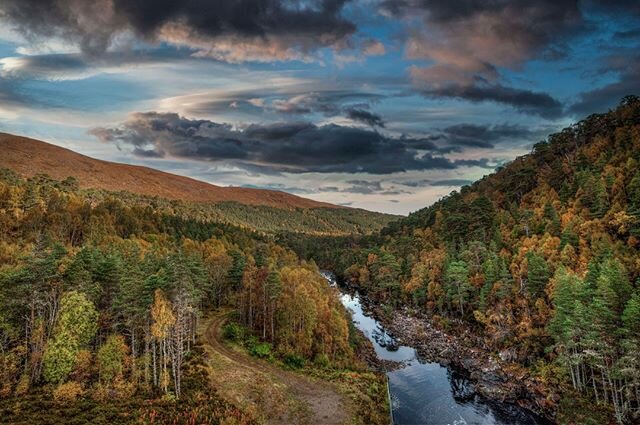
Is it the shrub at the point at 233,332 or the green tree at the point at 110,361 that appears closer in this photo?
the green tree at the point at 110,361

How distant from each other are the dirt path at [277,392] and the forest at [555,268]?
30609mm

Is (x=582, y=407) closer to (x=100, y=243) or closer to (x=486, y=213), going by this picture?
(x=486, y=213)

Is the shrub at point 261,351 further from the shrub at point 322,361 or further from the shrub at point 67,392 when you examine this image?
the shrub at point 67,392

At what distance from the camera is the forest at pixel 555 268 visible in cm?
5122

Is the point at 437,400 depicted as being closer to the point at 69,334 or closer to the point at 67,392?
the point at 67,392

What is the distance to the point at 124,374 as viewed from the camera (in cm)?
4772

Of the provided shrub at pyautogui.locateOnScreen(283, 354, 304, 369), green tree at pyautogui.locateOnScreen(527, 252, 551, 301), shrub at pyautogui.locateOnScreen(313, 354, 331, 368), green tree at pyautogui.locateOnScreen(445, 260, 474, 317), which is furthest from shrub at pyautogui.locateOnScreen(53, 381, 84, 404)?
green tree at pyautogui.locateOnScreen(445, 260, 474, 317)

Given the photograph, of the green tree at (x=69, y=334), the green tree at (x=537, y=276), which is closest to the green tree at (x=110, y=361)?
the green tree at (x=69, y=334)

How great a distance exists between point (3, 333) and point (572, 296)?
7255 cm

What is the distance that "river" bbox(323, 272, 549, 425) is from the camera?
165 ft

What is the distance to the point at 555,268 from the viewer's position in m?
71.3

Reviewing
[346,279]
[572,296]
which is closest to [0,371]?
[572,296]

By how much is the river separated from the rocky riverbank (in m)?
1.79

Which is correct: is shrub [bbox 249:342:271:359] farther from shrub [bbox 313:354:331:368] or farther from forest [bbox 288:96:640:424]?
forest [bbox 288:96:640:424]
